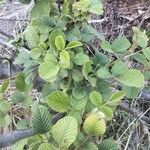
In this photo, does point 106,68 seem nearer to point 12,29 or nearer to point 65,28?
point 65,28

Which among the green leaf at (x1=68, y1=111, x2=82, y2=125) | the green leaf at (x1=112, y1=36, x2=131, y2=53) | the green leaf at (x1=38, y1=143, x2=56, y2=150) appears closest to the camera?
the green leaf at (x1=38, y1=143, x2=56, y2=150)

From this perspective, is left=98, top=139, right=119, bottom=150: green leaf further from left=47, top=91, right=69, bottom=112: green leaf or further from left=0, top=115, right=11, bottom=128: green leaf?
left=0, top=115, right=11, bottom=128: green leaf

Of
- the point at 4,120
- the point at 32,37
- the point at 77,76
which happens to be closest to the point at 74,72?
the point at 77,76

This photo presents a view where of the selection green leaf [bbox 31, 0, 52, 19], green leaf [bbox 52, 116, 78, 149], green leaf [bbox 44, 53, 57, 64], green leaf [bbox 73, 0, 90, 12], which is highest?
green leaf [bbox 73, 0, 90, 12]

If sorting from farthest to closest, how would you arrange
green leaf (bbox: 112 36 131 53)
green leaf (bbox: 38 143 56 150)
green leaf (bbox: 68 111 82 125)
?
green leaf (bbox: 112 36 131 53)
green leaf (bbox: 68 111 82 125)
green leaf (bbox: 38 143 56 150)

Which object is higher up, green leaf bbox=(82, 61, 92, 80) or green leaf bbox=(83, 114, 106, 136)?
green leaf bbox=(82, 61, 92, 80)

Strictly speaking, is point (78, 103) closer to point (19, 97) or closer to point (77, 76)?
point (77, 76)

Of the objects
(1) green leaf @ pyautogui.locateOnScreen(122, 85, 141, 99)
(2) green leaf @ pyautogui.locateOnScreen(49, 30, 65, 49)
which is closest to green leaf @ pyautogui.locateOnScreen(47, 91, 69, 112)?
(2) green leaf @ pyautogui.locateOnScreen(49, 30, 65, 49)
